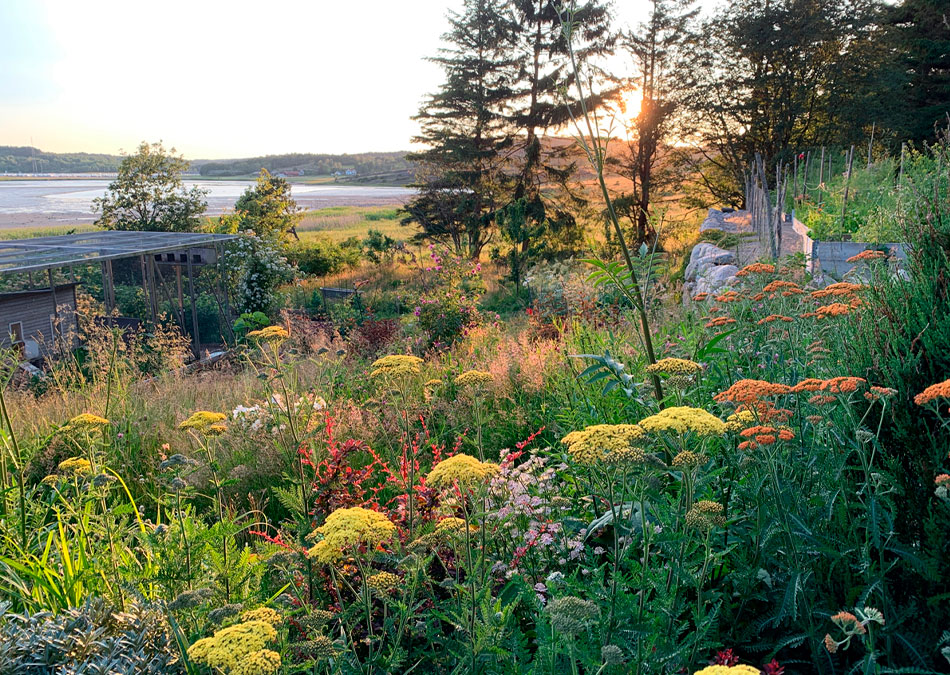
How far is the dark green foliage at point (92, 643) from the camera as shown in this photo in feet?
6.70

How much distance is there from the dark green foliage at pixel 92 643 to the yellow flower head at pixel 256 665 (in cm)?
89

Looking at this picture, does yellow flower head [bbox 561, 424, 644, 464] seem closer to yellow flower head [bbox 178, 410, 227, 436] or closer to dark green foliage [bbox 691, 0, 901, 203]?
yellow flower head [bbox 178, 410, 227, 436]

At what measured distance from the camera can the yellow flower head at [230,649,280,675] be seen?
1.35 metres

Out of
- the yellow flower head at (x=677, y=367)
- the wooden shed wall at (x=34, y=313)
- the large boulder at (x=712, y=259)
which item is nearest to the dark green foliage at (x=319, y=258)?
the wooden shed wall at (x=34, y=313)

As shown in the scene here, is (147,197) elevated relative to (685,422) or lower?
elevated

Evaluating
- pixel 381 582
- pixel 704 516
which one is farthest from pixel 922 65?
pixel 381 582

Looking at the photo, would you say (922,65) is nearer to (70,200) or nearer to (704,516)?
(704,516)

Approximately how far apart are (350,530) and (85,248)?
13.4m

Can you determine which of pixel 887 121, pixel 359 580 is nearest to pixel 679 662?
pixel 359 580

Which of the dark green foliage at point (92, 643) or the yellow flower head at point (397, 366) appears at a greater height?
the yellow flower head at point (397, 366)

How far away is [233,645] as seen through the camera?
1.42 metres

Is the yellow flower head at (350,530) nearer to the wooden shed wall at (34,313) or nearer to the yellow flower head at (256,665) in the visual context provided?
the yellow flower head at (256,665)

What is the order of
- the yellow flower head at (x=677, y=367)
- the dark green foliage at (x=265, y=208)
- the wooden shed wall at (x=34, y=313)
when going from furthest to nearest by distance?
1. the dark green foliage at (x=265, y=208)
2. the wooden shed wall at (x=34, y=313)
3. the yellow flower head at (x=677, y=367)

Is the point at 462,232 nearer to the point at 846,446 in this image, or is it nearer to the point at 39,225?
the point at 846,446
